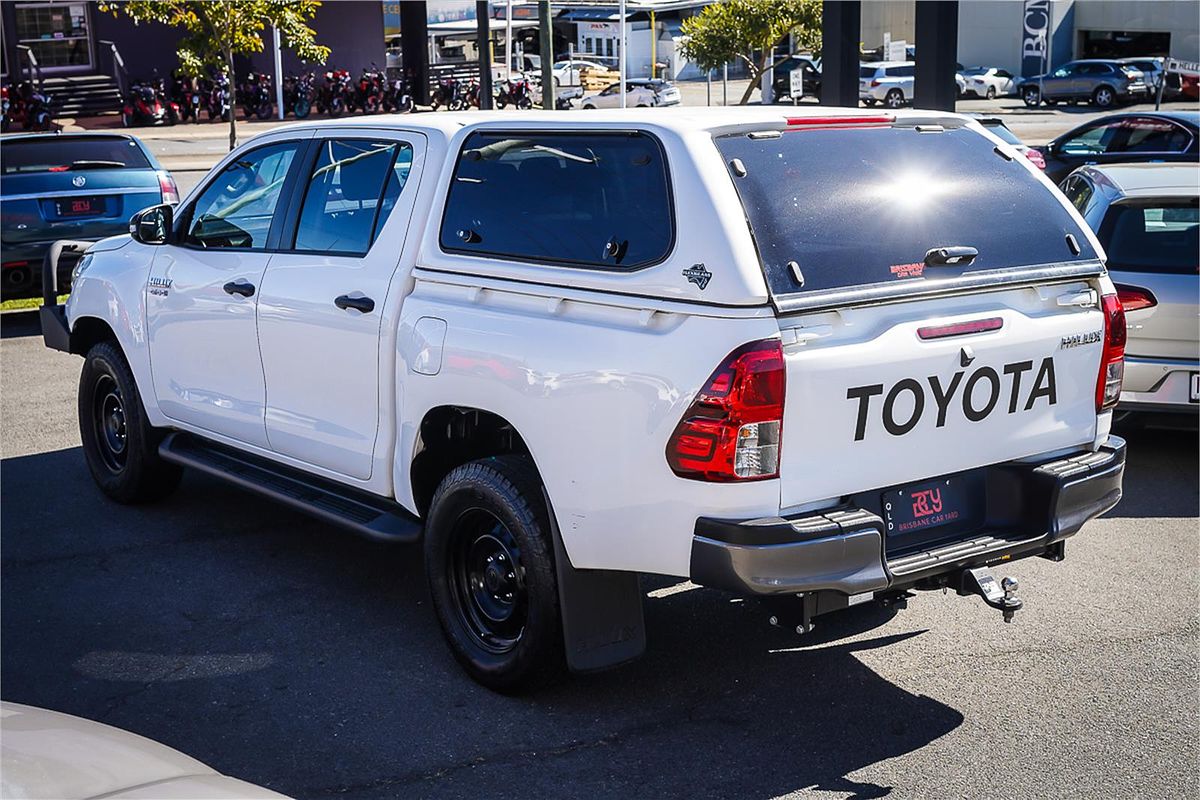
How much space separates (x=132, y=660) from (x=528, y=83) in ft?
141

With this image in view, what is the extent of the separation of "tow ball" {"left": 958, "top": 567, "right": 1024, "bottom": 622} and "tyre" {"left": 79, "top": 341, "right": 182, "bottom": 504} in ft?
14.3

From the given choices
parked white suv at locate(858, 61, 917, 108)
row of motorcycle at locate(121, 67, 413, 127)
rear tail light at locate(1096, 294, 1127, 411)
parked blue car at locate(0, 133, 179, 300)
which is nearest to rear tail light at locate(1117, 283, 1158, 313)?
rear tail light at locate(1096, 294, 1127, 411)

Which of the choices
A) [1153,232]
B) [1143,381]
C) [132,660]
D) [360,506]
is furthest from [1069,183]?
[132,660]

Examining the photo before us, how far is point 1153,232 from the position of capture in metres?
7.69

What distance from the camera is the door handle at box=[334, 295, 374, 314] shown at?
17.2 ft

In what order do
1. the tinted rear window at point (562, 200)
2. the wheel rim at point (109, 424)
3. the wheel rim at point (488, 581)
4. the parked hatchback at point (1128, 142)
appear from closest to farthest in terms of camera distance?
the tinted rear window at point (562, 200), the wheel rim at point (488, 581), the wheel rim at point (109, 424), the parked hatchback at point (1128, 142)

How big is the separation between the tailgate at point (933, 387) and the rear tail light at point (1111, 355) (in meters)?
0.05

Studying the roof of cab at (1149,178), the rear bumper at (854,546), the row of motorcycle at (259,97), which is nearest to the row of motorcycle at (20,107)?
the row of motorcycle at (259,97)

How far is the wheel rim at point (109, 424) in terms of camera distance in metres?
7.27

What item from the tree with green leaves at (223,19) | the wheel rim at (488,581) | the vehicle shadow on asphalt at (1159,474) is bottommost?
→ the vehicle shadow on asphalt at (1159,474)

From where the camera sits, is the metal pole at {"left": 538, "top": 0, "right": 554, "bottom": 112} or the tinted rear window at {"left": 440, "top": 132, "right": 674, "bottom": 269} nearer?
the tinted rear window at {"left": 440, "top": 132, "right": 674, "bottom": 269}

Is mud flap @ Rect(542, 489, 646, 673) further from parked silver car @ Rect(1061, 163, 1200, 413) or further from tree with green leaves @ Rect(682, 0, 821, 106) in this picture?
tree with green leaves @ Rect(682, 0, 821, 106)

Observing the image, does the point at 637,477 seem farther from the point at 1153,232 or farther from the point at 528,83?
the point at 528,83

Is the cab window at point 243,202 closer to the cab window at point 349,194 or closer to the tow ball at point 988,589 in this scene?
the cab window at point 349,194
